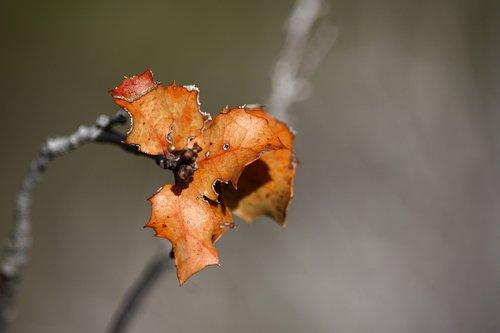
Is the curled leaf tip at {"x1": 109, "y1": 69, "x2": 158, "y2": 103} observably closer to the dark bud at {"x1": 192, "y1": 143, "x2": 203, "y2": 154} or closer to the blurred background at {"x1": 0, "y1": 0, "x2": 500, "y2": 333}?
the dark bud at {"x1": 192, "y1": 143, "x2": 203, "y2": 154}

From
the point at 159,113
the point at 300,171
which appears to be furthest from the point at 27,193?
the point at 300,171

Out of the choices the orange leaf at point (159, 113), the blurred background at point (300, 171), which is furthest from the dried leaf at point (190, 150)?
the blurred background at point (300, 171)

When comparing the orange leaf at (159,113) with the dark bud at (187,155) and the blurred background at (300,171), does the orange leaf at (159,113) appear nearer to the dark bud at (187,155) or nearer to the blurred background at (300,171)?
the dark bud at (187,155)

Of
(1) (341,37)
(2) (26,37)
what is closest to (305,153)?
(1) (341,37)

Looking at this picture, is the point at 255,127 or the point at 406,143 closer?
the point at 255,127

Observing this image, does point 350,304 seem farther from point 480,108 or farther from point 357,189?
point 480,108
